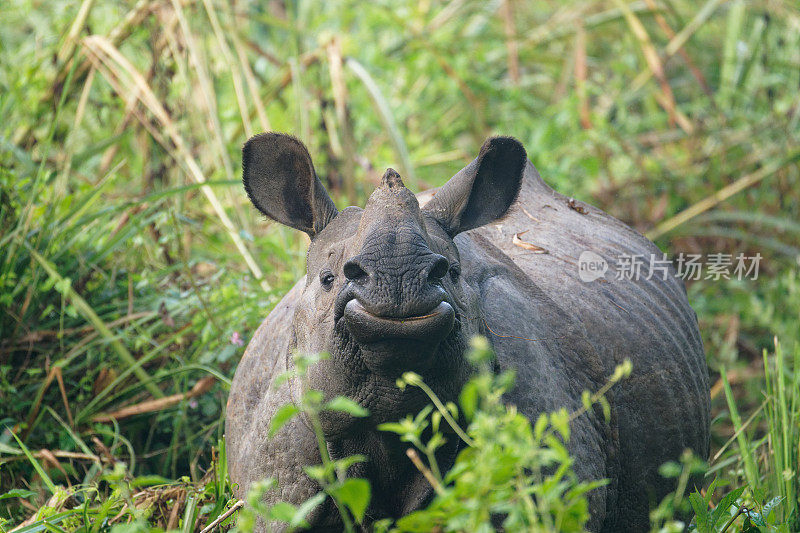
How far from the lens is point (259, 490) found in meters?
1.81

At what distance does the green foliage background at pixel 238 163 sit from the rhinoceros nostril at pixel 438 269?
1.09 meters

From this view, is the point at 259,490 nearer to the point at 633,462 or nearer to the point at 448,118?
the point at 633,462

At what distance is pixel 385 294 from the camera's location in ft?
7.57

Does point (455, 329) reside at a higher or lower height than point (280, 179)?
lower

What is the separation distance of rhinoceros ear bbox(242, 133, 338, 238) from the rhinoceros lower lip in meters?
0.83

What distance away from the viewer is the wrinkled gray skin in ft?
7.87

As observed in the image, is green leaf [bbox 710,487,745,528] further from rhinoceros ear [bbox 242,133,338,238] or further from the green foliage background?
rhinoceros ear [bbox 242,133,338,238]

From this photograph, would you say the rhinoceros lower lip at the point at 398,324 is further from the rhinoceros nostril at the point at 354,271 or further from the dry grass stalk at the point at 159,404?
the dry grass stalk at the point at 159,404

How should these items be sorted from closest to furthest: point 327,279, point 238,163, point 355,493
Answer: point 355,493 < point 327,279 < point 238,163

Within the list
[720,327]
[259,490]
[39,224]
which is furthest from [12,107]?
[720,327]

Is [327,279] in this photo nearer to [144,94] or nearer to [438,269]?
[438,269]

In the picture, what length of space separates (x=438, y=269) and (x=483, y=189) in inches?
32.1

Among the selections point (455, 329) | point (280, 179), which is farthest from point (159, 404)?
point (455, 329)

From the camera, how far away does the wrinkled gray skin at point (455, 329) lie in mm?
2398
